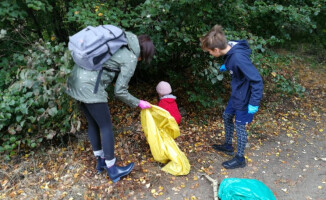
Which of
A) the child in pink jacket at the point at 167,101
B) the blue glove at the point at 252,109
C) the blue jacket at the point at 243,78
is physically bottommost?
the child in pink jacket at the point at 167,101

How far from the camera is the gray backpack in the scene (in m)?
2.12

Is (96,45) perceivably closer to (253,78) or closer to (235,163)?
(253,78)

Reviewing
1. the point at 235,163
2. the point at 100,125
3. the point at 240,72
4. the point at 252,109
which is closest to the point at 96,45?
the point at 100,125

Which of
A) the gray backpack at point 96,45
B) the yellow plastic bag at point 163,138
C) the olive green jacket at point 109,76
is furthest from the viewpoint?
the yellow plastic bag at point 163,138

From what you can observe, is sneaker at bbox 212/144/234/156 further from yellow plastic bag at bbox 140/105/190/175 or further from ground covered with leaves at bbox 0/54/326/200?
yellow plastic bag at bbox 140/105/190/175

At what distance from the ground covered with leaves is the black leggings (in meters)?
0.40

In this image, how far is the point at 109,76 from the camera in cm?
234

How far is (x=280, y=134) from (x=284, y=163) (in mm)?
767

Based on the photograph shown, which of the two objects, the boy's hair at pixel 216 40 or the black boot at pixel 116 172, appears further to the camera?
the black boot at pixel 116 172

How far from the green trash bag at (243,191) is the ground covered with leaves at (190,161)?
8.7 inches

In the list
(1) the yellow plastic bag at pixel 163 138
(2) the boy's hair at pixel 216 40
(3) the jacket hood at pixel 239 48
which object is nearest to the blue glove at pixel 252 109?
(3) the jacket hood at pixel 239 48

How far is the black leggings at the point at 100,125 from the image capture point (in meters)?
2.40

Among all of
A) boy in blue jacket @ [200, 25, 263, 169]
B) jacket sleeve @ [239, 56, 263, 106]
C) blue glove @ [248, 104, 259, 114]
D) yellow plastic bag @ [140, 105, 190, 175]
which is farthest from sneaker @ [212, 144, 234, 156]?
jacket sleeve @ [239, 56, 263, 106]

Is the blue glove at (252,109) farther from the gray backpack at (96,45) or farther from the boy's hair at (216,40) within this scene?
the gray backpack at (96,45)
